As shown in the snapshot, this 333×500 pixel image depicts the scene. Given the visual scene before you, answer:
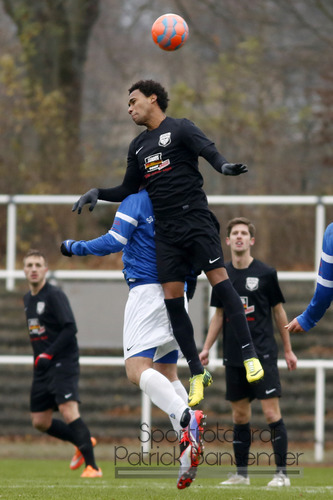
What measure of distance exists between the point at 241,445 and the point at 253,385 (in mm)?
521

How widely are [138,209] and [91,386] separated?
22.3ft

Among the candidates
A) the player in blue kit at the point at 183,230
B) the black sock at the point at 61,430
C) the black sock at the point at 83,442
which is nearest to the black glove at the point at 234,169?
the player in blue kit at the point at 183,230

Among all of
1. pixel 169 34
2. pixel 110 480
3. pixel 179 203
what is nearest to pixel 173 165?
pixel 179 203

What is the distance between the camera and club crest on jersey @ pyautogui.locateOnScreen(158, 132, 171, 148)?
639 cm

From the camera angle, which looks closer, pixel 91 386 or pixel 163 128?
pixel 163 128

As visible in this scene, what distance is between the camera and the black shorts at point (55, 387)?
9047mm

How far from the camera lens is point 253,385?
26.7ft

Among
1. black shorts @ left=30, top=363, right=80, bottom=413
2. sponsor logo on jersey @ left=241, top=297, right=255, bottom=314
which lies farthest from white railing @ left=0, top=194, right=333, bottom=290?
sponsor logo on jersey @ left=241, top=297, right=255, bottom=314

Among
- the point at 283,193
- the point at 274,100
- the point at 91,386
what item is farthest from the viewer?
the point at 274,100

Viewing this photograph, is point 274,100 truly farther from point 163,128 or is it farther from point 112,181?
point 163,128

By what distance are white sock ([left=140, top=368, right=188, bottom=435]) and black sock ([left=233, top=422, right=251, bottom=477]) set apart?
2.02 m

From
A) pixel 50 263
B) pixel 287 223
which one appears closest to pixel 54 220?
pixel 50 263

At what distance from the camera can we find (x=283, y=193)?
16.6m

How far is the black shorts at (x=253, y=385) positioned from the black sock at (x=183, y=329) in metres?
1.79
